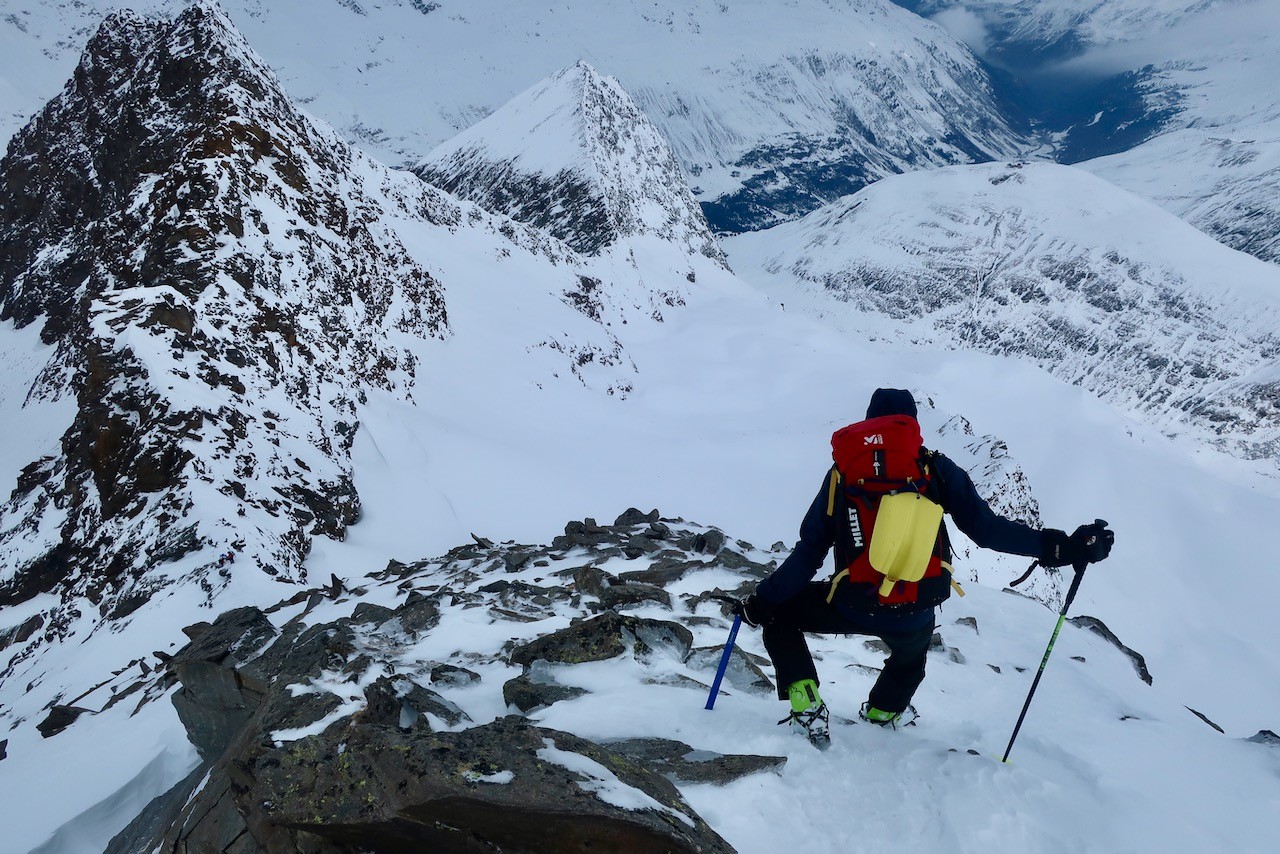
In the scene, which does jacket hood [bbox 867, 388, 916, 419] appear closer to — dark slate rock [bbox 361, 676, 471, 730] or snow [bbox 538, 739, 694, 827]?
snow [bbox 538, 739, 694, 827]

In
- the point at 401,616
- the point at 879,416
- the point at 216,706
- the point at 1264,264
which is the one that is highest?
the point at 879,416

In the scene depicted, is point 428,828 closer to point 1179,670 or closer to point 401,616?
point 401,616

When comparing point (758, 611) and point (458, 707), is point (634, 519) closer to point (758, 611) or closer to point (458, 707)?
point (458, 707)

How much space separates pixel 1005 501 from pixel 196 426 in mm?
32530

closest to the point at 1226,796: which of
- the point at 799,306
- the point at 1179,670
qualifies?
the point at 1179,670

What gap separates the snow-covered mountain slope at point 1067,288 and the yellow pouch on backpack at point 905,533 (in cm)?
13183

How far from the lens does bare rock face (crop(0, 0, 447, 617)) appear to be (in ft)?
44.5

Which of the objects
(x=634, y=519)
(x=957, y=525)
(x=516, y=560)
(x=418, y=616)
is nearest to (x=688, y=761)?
(x=957, y=525)

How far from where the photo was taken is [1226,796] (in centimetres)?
452

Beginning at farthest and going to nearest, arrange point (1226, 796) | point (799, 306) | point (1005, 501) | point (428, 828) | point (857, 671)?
point (799, 306) → point (1005, 501) → point (857, 671) → point (1226, 796) → point (428, 828)

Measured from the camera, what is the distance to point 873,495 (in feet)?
14.0

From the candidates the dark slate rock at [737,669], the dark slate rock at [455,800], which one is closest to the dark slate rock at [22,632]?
the dark slate rock at [455,800]

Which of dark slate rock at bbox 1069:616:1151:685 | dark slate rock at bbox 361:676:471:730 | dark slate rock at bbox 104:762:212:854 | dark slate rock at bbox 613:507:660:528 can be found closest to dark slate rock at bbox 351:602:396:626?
dark slate rock at bbox 104:762:212:854

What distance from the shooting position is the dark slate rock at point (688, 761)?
13.3 feet
